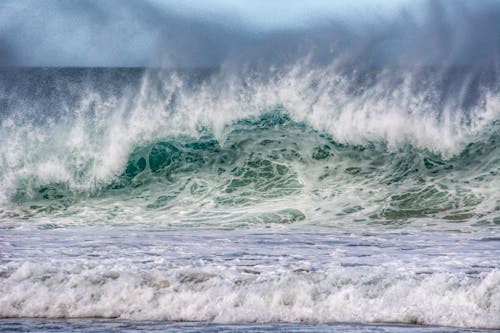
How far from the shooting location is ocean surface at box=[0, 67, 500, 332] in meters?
7.22

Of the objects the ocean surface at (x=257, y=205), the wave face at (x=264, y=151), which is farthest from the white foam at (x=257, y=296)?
the wave face at (x=264, y=151)

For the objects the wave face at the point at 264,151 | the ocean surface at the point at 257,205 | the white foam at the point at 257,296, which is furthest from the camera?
the wave face at the point at 264,151

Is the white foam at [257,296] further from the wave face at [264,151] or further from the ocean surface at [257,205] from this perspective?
the wave face at [264,151]

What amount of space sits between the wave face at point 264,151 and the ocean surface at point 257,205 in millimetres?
43

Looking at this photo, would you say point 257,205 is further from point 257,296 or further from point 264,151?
point 257,296

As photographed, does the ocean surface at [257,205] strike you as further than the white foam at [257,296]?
Yes

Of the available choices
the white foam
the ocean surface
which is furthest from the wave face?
the white foam

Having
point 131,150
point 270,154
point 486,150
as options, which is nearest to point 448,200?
point 486,150

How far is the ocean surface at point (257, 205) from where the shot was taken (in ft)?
23.7

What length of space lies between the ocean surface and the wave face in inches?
1.7

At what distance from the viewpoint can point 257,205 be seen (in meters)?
13.3

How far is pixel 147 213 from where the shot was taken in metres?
13.1

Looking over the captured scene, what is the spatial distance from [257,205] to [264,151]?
2.58m

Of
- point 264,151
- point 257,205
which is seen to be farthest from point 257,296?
point 264,151
